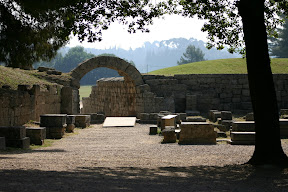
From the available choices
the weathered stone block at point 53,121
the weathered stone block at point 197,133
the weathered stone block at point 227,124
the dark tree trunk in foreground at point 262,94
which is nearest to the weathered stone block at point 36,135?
the weathered stone block at point 53,121

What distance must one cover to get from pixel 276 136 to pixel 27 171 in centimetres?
466

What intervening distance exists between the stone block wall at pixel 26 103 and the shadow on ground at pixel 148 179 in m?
5.97

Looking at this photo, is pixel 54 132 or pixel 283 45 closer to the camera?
pixel 54 132

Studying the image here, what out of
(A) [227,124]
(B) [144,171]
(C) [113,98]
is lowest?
(B) [144,171]

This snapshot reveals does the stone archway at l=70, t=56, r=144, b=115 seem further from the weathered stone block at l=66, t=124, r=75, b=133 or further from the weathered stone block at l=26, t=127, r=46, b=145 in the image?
the weathered stone block at l=26, t=127, r=46, b=145

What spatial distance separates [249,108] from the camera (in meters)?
23.4

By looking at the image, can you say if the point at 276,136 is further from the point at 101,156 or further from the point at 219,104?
the point at 219,104

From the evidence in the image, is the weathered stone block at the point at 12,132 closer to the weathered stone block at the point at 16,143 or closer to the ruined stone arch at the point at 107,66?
the weathered stone block at the point at 16,143

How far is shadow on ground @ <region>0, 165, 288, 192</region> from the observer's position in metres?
5.78

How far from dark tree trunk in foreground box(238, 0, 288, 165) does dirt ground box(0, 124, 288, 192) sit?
0.43m

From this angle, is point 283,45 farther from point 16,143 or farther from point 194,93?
point 16,143

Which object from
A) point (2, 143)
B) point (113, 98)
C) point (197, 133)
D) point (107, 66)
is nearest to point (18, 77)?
point (107, 66)

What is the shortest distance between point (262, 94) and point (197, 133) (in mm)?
5470

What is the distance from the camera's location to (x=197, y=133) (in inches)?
523
